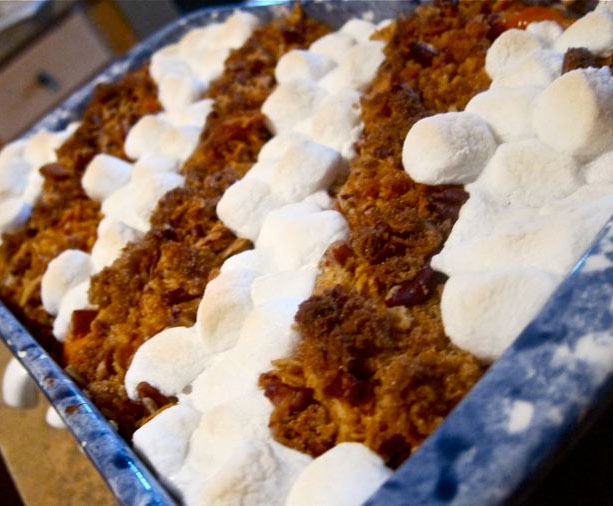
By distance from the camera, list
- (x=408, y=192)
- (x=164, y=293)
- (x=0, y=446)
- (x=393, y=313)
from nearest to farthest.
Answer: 1. (x=393, y=313)
2. (x=408, y=192)
3. (x=164, y=293)
4. (x=0, y=446)

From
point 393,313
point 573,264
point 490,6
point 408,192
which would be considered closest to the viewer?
point 573,264

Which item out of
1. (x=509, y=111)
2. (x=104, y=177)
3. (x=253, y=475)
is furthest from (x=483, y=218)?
(x=104, y=177)

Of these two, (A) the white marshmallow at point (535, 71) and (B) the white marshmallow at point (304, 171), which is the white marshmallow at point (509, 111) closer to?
(A) the white marshmallow at point (535, 71)

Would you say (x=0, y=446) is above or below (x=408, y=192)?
below

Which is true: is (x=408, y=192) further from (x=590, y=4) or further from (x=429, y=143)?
(x=590, y=4)

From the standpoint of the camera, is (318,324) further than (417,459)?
Yes

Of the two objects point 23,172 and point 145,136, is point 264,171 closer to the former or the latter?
point 145,136

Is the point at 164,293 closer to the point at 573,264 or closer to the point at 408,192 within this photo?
the point at 408,192

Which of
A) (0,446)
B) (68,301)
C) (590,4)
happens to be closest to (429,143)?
(590,4)
